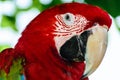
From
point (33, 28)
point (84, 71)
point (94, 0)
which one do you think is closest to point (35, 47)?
point (33, 28)

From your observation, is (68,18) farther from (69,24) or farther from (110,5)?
(110,5)

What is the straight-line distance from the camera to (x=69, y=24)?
2.22 m

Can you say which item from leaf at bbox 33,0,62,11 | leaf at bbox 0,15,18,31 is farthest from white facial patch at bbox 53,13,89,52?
leaf at bbox 0,15,18,31

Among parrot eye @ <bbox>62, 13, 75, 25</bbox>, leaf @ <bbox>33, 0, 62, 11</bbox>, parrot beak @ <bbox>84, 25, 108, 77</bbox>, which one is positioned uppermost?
parrot eye @ <bbox>62, 13, 75, 25</bbox>

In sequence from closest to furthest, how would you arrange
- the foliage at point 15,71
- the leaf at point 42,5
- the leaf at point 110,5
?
the foliage at point 15,71, the leaf at point 110,5, the leaf at point 42,5

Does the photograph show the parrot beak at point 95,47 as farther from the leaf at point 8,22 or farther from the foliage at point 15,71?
the leaf at point 8,22

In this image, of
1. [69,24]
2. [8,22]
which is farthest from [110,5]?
[8,22]

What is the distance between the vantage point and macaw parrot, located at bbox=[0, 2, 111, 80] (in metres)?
2.15

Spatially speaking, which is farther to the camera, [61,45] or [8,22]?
[8,22]

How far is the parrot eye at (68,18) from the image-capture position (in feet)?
7.20

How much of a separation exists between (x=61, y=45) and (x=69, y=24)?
0.10 meters

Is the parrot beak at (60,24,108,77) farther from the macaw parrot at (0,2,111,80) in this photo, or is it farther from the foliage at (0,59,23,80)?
the foliage at (0,59,23,80)

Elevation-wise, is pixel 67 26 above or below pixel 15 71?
above

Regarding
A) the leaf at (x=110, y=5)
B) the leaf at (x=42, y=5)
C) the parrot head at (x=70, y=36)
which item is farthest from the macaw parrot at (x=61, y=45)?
the leaf at (x=42, y=5)
